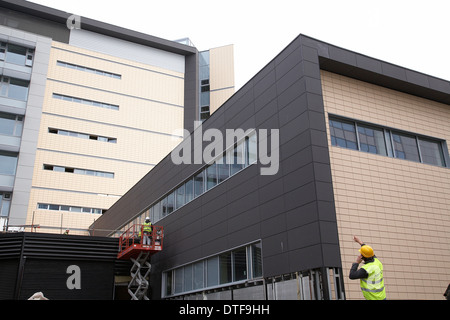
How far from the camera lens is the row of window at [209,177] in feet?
51.4

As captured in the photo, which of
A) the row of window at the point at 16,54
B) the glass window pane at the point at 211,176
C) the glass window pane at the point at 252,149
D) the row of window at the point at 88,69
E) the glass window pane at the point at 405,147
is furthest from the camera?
the row of window at the point at 88,69

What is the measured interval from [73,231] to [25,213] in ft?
14.0

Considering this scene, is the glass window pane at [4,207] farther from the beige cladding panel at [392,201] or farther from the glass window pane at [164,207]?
the beige cladding panel at [392,201]

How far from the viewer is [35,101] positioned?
38438 millimetres

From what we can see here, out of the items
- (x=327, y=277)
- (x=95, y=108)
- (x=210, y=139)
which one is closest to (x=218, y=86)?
(x=95, y=108)

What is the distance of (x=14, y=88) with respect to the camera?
3847 cm

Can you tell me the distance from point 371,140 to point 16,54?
119ft

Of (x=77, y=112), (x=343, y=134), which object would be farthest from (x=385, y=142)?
(x=77, y=112)

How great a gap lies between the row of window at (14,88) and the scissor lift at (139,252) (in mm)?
23080

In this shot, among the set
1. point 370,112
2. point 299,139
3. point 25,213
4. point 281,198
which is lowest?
point 281,198

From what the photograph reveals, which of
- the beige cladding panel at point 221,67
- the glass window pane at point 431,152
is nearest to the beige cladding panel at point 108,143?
the beige cladding panel at point 221,67

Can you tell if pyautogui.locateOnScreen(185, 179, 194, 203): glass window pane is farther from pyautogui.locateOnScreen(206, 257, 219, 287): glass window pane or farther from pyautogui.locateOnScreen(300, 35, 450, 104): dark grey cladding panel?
pyautogui.locateOnScreen(300, 35, 450, 104): dark grey cladding panel

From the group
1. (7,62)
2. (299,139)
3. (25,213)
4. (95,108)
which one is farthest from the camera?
(95,108)

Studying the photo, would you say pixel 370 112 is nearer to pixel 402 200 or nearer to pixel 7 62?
pixel 402 200
